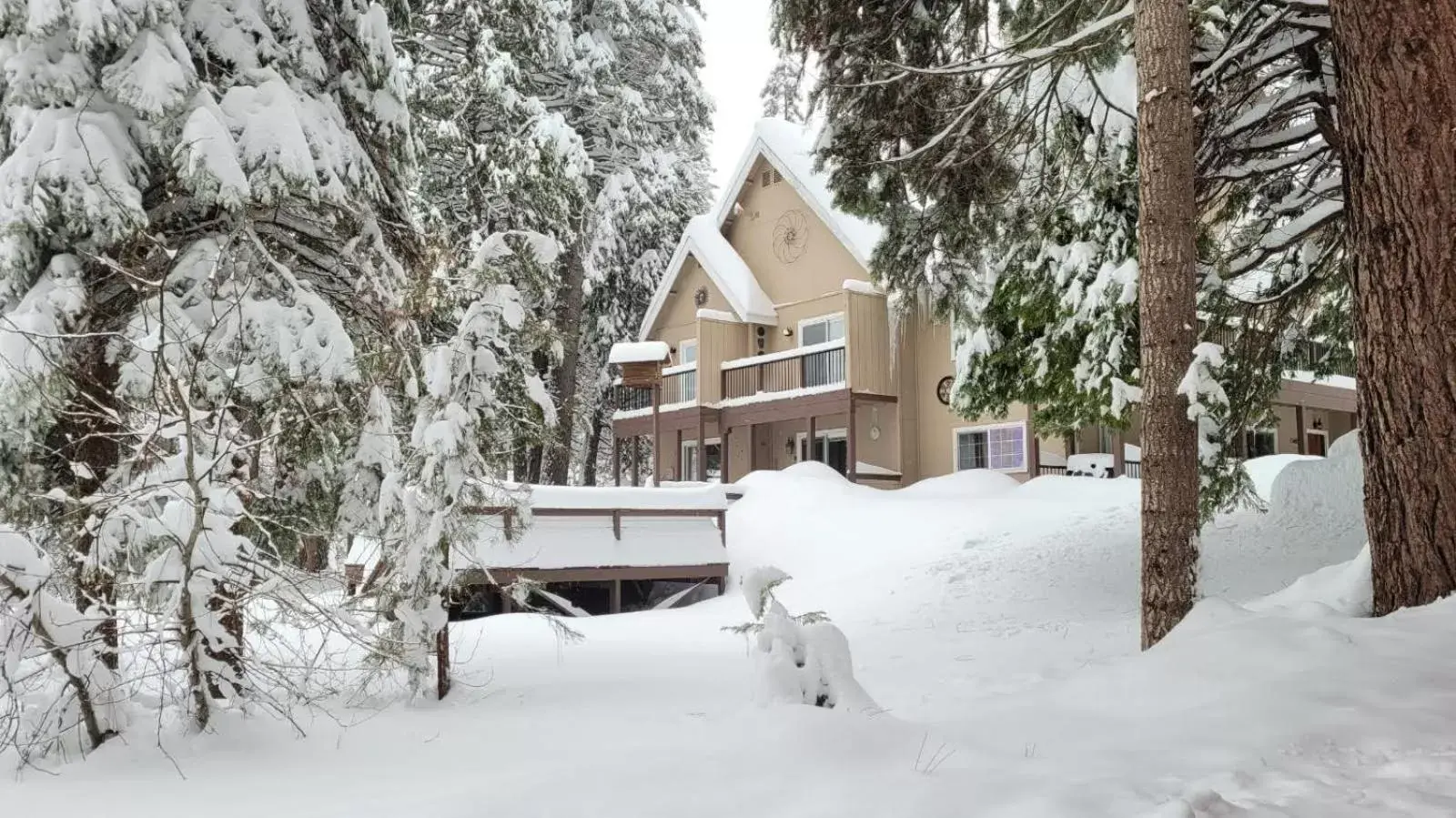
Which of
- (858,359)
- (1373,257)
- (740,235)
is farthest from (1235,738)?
(740,235)

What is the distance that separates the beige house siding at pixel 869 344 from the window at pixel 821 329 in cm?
97

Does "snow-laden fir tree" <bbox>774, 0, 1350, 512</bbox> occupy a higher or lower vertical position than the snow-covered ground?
higher

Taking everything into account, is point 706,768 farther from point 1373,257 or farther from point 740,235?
point 740,235

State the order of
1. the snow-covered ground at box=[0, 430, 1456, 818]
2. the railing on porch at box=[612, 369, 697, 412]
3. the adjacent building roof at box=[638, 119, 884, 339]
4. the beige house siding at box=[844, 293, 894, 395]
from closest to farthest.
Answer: the snow-covered ground at box=[0, 430, 1456, 818] < the beige house siding at box=[844, 293, 894, 395] < the adjacent building roof at box=[638, 119, 884, 339] < the railing on porch at box=[612, 369, 697, 412]

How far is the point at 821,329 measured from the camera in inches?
854

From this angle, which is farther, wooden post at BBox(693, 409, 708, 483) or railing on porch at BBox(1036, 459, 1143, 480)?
wooden post at BBox(693, 409, 708, 483)

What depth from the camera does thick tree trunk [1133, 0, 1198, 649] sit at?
530cm

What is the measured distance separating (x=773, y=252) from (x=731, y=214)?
1.71 m

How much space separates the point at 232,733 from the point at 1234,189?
28.5 feet

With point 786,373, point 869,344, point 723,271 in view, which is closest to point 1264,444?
point 869,344

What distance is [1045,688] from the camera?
515 cm

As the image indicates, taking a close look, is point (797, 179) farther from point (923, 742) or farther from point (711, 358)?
point (923, 742)

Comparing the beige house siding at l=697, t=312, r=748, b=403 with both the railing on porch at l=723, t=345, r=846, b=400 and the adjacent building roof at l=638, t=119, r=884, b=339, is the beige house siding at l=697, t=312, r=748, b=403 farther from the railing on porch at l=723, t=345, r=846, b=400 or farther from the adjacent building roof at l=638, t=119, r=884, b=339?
the adjacent building roof at l=638, t=119, r=884, b=339

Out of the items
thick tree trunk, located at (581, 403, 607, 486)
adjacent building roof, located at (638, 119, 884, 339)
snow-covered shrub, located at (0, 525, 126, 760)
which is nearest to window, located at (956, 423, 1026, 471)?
adjacent building roof, located at (638, 119, 884, 339)
